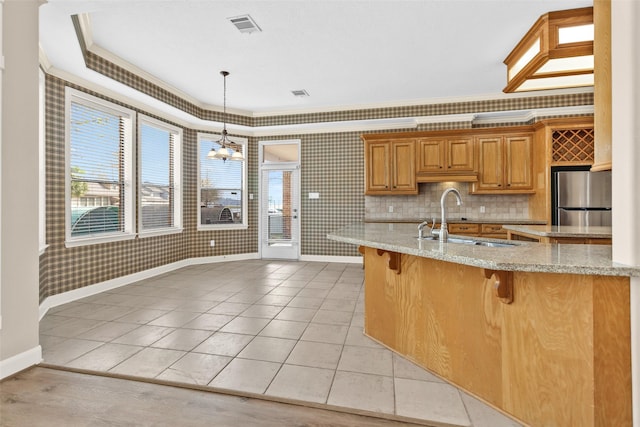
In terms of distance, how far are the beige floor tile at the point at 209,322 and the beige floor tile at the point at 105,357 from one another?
1.81 feet

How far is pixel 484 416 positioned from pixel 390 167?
442 centimetres

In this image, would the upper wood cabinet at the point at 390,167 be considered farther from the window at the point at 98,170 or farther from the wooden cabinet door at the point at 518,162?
the window at the point at 98,170

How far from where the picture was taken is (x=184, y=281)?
481 centimetres

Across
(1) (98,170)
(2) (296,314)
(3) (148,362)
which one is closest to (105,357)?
(3) (148,362)

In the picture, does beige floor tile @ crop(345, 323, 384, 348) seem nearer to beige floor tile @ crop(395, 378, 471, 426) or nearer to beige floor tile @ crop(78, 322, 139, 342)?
beige floor tile @ crop(395, 378, 471, 426)

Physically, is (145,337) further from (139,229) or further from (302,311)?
(139,229)

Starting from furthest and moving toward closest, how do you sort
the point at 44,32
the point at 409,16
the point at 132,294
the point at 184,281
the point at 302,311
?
1. the point at 184,281
2. the point at 132,294
3. the point at 302,311
4. the point at 409,16
5. the point at 44,32

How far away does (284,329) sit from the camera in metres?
2.97

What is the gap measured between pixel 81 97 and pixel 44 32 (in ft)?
3.58

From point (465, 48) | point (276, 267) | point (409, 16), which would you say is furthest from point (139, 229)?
point (465, 48)

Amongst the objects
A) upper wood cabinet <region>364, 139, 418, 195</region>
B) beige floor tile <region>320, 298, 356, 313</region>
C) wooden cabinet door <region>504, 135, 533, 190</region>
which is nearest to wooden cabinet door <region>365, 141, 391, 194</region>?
upper wood cabinet <region>364, 139, 418, 195</region>

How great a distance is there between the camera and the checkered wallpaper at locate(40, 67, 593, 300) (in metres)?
3.66

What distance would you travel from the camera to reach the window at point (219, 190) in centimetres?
617

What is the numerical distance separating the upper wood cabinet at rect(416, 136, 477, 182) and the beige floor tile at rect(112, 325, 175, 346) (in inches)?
173
